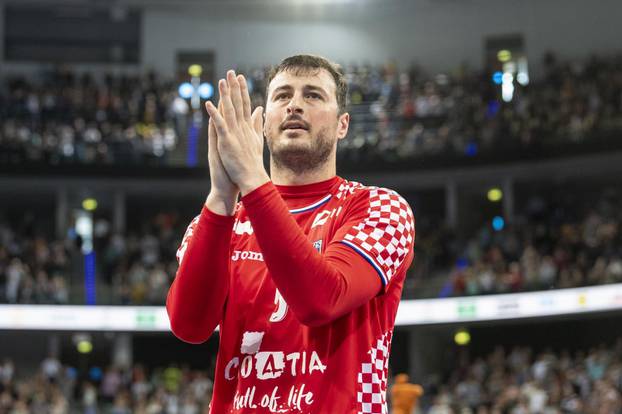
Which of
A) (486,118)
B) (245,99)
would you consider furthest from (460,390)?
(245,99)

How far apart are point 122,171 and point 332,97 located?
1056 inches

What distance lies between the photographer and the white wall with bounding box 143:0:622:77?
3481cm

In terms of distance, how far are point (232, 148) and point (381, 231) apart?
637 mm

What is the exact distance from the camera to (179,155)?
29609mm

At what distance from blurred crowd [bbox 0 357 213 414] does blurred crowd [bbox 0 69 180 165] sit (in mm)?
6749

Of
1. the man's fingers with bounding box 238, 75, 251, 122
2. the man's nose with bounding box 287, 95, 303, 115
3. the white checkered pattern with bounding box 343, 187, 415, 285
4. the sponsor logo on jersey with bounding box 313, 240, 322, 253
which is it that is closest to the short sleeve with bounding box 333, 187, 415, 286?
the white checkered pattern with bounding box 343, 187, 415, 285

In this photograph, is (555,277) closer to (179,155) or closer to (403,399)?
(179,155)

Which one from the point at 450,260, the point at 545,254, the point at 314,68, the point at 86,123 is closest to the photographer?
the point at 314,68

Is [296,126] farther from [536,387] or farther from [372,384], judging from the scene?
[536,387]

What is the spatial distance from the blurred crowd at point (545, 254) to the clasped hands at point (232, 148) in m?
21.2

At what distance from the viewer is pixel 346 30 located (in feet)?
119

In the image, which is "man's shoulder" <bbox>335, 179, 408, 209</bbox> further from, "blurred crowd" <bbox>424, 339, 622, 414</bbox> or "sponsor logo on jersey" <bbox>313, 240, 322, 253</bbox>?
"blurred crowd" <bbox>424, 339, 622, 414</bbox>

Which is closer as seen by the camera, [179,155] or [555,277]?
[555,277]

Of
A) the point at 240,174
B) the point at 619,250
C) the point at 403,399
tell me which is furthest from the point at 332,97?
the point at 619,250
